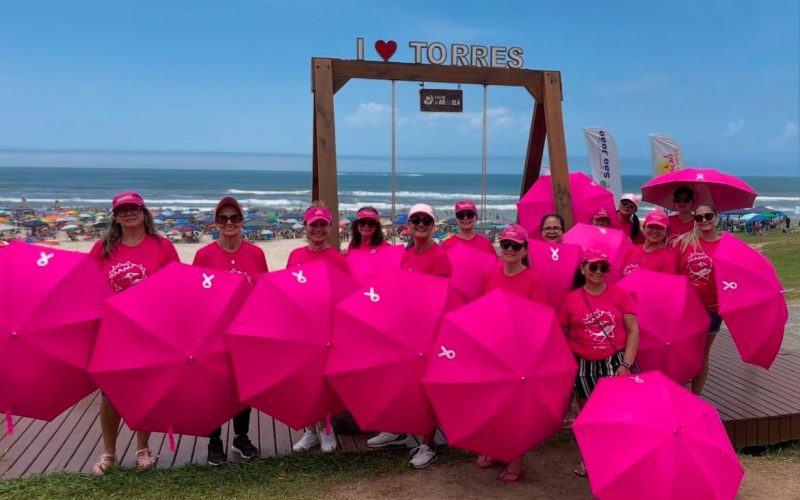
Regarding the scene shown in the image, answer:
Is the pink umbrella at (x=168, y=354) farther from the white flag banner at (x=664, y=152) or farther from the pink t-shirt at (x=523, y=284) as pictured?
the white flag banner at (x=664, y=152)

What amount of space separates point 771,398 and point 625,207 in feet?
6.54

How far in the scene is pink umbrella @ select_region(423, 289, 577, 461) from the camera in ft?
11.2

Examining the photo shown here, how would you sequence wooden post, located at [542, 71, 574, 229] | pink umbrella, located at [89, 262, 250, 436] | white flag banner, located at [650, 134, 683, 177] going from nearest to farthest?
pink umbrella, located at [89, 262, 250, 436]
wooden post, located at [542, 71, 574, 229]
white flag banner, located at [650, 134, 683, 177]

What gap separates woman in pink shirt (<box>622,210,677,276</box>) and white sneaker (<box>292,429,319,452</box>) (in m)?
2.50

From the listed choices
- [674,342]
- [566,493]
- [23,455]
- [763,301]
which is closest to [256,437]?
[23,455]

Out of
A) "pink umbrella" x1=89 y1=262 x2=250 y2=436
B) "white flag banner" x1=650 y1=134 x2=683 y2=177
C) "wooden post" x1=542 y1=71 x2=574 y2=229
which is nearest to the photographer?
"pink umbrella" x1=89 y1=262 x2=250 y2=436

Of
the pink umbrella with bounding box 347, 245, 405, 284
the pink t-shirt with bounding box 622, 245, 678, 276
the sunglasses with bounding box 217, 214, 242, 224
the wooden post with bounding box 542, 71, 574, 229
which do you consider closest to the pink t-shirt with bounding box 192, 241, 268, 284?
the sunglasses with bounding box 217, 214, 242, 224

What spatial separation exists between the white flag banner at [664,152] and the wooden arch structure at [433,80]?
6.69 m

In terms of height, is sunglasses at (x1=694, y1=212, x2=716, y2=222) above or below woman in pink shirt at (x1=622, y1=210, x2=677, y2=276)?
above

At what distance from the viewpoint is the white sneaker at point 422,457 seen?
425cm

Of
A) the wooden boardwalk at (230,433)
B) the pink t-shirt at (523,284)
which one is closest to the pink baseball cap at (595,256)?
the pink t-shirt at (523,284)

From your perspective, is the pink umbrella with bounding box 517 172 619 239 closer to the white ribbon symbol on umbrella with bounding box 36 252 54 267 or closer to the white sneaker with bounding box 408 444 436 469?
the white sneaker with bounding box 408 444 436 469

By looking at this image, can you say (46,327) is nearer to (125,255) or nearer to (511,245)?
(125,255)

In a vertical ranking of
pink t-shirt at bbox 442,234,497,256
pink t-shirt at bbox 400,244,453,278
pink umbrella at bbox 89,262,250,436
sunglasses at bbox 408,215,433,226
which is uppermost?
sunglasses at bbox 408,215,433,226
